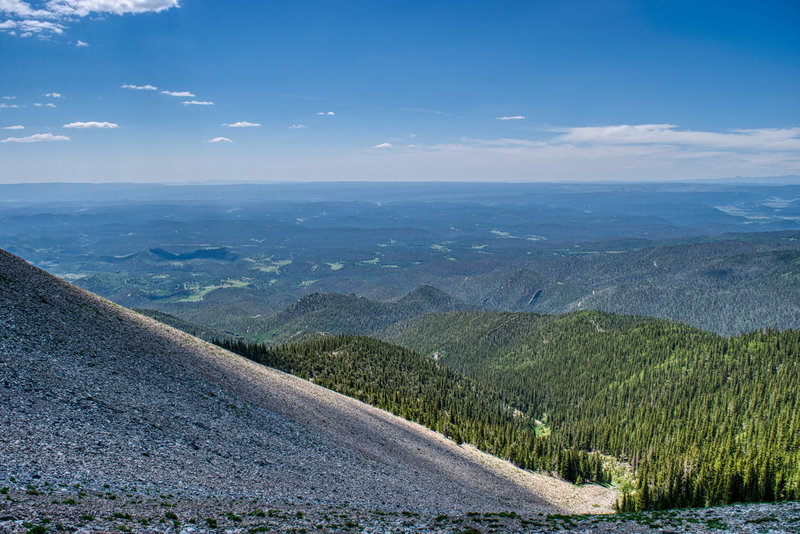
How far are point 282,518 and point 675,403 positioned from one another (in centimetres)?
13298

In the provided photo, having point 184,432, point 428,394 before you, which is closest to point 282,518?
point 184,432

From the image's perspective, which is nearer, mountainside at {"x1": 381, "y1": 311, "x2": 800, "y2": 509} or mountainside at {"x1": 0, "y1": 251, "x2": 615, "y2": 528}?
mountainside at {"x1": 0, "y1": 251, "x2": 615, "y2": 528}

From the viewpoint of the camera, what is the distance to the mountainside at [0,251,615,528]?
3209 cm

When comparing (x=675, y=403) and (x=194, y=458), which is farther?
(x=675, y=403)

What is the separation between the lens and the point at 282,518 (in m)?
29.5

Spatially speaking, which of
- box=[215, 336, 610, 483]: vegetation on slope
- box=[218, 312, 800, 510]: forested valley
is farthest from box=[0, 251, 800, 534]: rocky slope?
box=[218, 312, 800, 510]: forested valley

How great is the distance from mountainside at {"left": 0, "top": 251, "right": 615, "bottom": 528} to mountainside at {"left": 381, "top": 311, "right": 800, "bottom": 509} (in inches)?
693

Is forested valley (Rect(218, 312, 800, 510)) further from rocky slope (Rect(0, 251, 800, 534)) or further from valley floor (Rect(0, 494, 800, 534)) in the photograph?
valley floor (Rect(0, 494, 800, 534))

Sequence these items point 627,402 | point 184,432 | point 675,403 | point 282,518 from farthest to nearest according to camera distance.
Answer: point 627,402, point 675,403, point 184,432, point 282,518

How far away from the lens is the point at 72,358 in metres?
47.5

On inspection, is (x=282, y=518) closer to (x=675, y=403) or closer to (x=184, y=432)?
(x=184, y=432)

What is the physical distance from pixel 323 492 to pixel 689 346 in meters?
162

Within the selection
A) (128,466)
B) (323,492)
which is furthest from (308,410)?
(128,466)

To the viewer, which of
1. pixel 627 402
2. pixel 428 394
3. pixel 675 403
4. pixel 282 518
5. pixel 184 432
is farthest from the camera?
pixel 627 402
